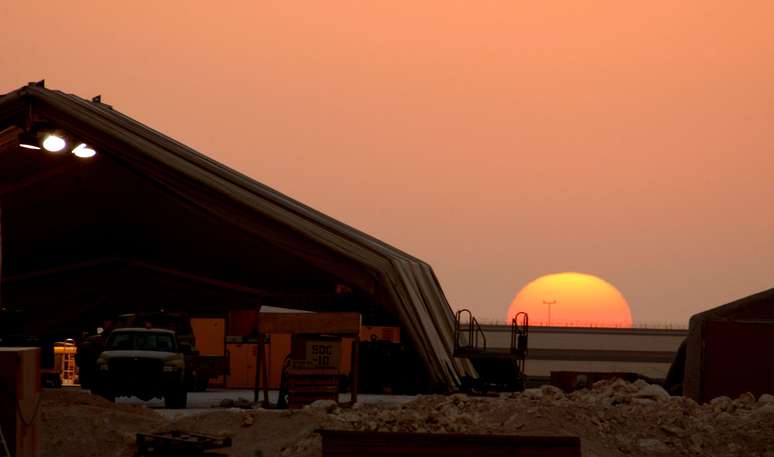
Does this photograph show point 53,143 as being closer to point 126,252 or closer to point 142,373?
point 142,373

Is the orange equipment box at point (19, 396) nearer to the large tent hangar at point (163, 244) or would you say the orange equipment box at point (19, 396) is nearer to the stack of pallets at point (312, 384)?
the stack of pallets at point (312, 384)

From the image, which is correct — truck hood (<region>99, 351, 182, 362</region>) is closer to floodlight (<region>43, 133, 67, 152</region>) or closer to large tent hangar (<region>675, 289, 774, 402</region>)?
floodlight (<region>43, 133, 67, 152</region>)

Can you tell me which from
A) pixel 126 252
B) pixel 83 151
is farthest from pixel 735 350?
pixel 126 252

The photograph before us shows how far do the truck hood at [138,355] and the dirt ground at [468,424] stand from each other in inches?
253

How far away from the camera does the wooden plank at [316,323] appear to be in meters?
29.1

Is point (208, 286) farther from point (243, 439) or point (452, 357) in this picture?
point (243, 439)

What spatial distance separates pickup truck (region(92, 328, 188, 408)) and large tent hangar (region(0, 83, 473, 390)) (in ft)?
15.6

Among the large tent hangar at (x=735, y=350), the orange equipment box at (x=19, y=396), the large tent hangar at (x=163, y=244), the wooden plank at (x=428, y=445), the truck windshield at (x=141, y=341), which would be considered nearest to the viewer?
the orange equipment box at (x=19, y=396)

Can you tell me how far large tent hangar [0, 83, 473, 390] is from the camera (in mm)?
35250

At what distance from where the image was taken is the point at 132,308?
177ft

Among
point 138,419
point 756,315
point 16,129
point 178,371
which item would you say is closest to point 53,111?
point 16,129

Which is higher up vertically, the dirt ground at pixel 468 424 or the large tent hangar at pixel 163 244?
the large tent hangar at pixel 163 244

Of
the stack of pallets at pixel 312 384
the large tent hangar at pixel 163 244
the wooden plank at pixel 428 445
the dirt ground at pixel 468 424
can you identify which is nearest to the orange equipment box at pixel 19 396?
the wooden plank at pixel 428 445

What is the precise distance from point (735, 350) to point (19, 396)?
19.7 meters
